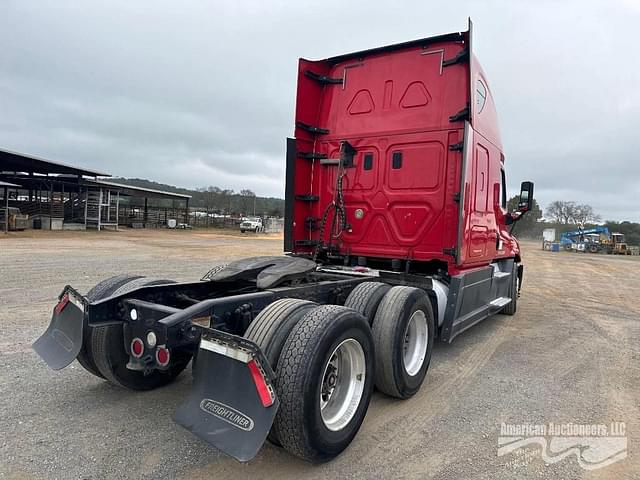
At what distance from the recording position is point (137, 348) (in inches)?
118

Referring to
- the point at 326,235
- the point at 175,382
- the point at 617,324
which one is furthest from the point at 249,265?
the point at 617,324

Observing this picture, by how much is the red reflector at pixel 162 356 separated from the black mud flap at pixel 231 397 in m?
0.28

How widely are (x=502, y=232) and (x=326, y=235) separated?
311cm

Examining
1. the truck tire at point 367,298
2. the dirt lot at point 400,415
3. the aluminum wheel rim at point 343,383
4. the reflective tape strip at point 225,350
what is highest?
the truck tire at point 367,298

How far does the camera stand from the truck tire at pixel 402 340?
360cm

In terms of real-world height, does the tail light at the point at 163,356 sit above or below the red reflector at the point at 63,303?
below

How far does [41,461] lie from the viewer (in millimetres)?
2662

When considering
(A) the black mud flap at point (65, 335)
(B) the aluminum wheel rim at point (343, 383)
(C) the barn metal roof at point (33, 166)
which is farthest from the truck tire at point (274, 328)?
(C) the barn metal roof at point (33, 166)

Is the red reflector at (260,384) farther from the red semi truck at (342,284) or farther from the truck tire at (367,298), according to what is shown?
the truck tire at (367,298)

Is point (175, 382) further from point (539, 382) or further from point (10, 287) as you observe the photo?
point (10, 287)

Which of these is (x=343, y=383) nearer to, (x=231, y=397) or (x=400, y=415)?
(x=400, y=415)

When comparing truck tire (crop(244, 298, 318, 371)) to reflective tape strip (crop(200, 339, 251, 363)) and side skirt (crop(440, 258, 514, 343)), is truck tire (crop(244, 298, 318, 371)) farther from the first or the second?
side skirt (crop(440, 258, 514, 343))

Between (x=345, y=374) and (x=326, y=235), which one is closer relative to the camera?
(x=345, y=374)

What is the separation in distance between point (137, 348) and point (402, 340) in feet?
6.79
